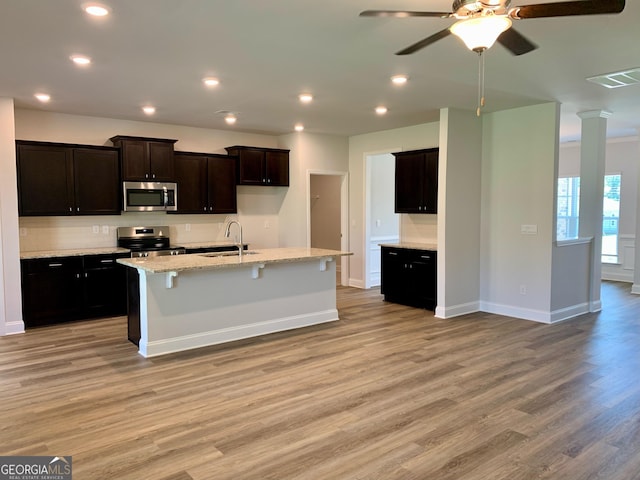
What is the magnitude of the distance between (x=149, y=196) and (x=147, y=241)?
64cm

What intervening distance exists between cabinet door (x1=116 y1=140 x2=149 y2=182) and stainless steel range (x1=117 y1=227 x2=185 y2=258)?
0.78 metres

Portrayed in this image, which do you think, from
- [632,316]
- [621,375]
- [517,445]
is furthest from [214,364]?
[632,316]

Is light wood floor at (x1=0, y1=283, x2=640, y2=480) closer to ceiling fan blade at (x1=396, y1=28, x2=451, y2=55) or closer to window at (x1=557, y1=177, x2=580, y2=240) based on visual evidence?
ceiling fan blade at (x1=396, y1=28, x2=451, y2=55)

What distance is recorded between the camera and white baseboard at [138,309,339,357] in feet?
15.0

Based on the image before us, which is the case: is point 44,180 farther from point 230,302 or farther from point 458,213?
point 458,213

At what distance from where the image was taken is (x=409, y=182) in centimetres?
696

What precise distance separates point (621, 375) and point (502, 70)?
2851 mm

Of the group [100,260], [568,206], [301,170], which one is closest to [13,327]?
[100,260]

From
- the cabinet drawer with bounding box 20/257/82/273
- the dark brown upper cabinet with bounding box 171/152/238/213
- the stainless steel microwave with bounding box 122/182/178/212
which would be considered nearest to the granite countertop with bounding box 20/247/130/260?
the cabinet drawer with bounding box 20/257/82/273

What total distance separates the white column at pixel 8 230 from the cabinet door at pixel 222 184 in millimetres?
2533

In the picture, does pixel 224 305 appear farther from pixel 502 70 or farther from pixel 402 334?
pixel 502 70

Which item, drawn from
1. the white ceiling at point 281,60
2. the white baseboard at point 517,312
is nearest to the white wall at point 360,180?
the white ceiling at point 281,60

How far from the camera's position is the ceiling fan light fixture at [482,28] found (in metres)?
2.43

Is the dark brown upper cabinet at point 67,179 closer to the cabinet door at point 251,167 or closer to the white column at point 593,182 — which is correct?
the cabinet door at point 251,167
